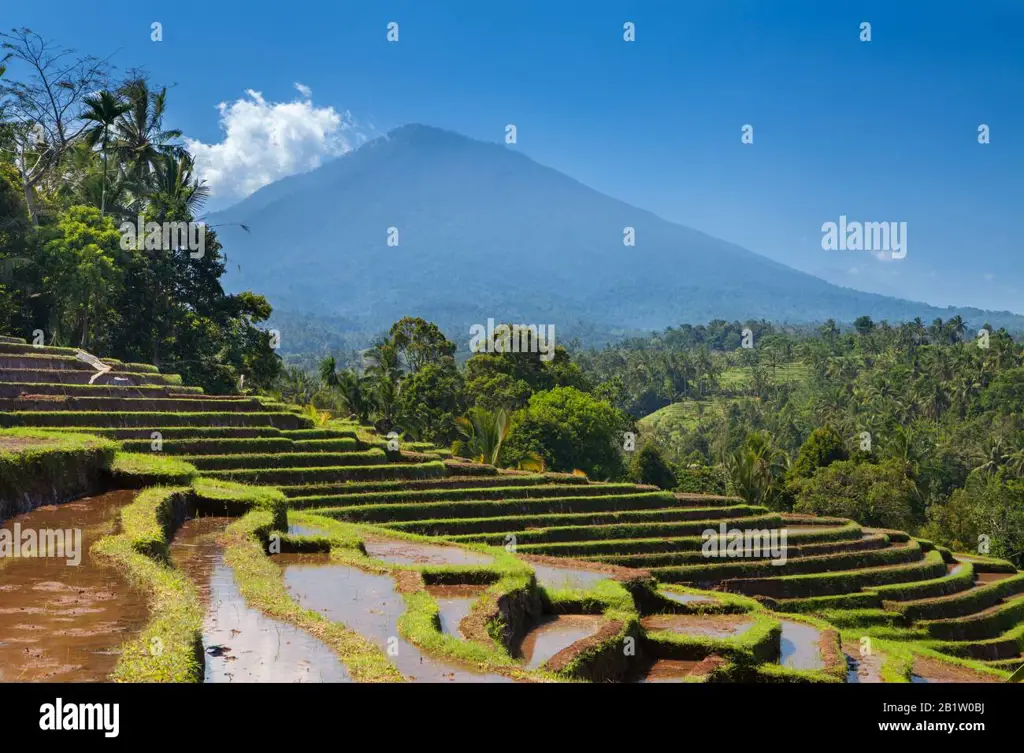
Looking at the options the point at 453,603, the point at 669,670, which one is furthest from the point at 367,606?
the point at 669,670

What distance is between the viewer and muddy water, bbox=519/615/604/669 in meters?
14.1

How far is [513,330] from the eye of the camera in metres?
61.4

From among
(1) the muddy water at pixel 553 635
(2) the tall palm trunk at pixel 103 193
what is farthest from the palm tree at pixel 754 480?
(1) the muddy water at pixel 553 635

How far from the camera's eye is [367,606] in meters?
13.8

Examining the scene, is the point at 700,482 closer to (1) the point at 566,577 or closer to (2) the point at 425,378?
(2) the point at 425,378

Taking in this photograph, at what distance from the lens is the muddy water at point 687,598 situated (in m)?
20.6

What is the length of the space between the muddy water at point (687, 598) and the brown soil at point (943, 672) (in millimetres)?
4613

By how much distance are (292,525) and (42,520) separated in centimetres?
641

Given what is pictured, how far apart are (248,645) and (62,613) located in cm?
203

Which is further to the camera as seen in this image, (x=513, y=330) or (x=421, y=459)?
(x=513, y=330)

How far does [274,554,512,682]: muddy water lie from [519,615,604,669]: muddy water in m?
1.98

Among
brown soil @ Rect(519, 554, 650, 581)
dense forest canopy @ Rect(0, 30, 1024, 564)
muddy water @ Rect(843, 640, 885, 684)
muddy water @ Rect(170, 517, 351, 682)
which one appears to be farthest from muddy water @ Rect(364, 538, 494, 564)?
dense forest canopy @ Rect(0, 30, 1024, 564)
